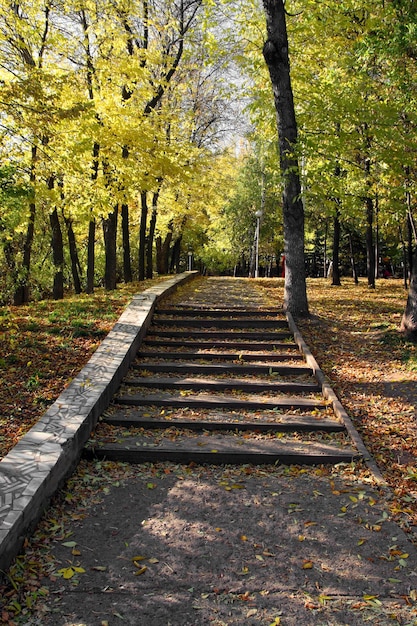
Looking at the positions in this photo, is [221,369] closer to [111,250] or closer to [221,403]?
[221,403]

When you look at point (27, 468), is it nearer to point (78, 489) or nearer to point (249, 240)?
point (78, 489)

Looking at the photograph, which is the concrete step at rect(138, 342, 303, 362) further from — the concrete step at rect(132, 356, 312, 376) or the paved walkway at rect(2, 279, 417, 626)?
the paved walkway at rect(2, 279, 417, 626)

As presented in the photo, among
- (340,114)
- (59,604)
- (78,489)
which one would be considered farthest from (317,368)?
(340,114)

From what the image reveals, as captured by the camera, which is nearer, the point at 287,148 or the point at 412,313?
the point at 412,313

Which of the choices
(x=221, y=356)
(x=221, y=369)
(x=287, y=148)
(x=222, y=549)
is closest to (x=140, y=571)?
(x=222, y=549)

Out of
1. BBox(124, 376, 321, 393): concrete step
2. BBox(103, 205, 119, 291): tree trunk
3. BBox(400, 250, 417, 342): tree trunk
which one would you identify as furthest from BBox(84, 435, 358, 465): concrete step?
BBox(103, 205, 119, 291): tree trunk

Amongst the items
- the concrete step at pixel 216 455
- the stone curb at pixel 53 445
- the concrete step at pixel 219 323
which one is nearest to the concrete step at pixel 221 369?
the stone curb at pixel 53 445

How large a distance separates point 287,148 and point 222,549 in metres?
8.24

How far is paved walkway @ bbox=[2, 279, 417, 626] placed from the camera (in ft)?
10.6

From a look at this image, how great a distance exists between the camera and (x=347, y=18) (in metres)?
10.5

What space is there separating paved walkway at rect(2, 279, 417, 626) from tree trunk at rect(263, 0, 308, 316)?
18.7ft

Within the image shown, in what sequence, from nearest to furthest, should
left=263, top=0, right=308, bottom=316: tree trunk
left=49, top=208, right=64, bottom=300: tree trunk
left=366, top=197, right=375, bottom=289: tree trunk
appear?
left=263, top=0, right=308, bottom=316: tree trunk → left=49, top=208, right=64, bottom=300: tree trunk → left=366, top=197, right=375, bottom=289: tree trunk

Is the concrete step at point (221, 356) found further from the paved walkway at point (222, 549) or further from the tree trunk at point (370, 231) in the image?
the tree trunk at point (370, 231)

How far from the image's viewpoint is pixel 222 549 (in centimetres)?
386
